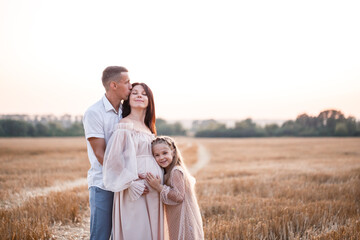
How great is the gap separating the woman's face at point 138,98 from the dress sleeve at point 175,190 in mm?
1009

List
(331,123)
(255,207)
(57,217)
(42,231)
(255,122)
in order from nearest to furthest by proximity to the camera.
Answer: (42,231)
(57,217)
(255,207)
(331,123)
(255,122)

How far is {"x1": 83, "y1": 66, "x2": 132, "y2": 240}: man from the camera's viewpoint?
12.3ft

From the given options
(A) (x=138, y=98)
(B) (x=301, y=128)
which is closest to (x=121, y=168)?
(A) (x=138, y=98)

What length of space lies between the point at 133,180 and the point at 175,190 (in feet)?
1.85

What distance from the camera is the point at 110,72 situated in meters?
3.92

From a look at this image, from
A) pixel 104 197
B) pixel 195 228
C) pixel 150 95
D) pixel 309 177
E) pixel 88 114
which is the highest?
pixel 150 95

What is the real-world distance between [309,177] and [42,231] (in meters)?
10.9

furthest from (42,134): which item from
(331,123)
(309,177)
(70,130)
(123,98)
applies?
(331,123)

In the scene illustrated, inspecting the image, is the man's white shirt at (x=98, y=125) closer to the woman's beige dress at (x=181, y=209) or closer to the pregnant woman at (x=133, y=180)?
the pregnant woman at (x=133, y=180)

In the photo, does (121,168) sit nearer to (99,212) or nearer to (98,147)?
(98,147)

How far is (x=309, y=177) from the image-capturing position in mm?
12406

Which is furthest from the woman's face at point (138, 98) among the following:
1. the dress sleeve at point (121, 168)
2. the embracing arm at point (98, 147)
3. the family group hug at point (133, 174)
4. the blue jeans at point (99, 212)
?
the blue jeans at point (99, 212)

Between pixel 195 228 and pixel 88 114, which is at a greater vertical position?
pixel 88 114

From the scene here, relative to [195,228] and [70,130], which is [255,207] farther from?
[70,130]
